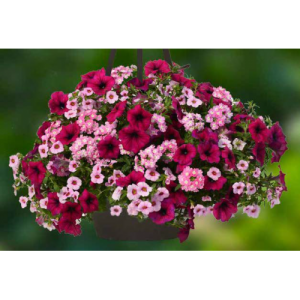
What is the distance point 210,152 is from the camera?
6.75ft

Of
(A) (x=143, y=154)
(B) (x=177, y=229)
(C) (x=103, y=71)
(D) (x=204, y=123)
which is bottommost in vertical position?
(B) (x=177, y=229)

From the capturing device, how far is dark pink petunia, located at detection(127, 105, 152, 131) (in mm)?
2035

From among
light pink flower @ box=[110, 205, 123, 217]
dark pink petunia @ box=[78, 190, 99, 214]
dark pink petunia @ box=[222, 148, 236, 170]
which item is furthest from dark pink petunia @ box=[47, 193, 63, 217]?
dark pink petunia @ box=[222, 148, 236, 170]

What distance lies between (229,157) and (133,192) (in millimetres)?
404

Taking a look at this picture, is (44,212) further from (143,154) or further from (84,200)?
(143,154)

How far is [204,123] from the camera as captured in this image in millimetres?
2207

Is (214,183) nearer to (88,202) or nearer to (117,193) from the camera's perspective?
(117,193)

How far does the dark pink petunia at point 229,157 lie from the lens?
81.2 inches

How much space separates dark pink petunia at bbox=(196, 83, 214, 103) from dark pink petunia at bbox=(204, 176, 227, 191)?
381 mm

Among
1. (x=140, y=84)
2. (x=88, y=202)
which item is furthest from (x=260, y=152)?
(x=88, y=202)

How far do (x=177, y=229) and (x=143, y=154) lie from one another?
1.45 feet

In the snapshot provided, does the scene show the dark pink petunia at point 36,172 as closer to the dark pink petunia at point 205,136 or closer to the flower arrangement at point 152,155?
the flower arrangement at point 152,155

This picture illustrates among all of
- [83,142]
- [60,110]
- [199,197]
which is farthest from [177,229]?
[60,110]

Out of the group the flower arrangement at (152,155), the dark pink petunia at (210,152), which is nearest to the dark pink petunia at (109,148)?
the flower arrangement at (152,155)
